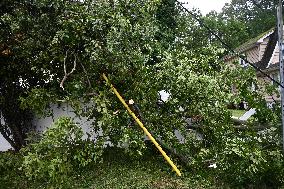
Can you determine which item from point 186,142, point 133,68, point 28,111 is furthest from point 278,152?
point 28,111

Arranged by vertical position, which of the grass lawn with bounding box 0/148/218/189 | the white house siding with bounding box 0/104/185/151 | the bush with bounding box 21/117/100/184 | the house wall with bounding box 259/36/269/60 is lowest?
the grass lawn with bounding box 0/148/218/189

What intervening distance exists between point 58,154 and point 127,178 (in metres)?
1.35

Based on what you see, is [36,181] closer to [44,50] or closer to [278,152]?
[44,50]

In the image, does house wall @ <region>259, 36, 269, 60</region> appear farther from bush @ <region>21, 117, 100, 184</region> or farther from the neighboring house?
bush @ <region>21, 117, 100, 184</region>

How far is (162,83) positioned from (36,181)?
10.5 ft

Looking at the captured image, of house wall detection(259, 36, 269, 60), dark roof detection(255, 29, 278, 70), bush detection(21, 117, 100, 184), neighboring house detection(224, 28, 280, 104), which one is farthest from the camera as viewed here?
house wall detection(259, 36, 269, 60)

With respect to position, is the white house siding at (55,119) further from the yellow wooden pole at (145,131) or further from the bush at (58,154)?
the yellow wooden pole at (145,131)

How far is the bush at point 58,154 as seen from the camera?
6461mm

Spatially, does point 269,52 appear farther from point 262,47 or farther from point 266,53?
point 262,47

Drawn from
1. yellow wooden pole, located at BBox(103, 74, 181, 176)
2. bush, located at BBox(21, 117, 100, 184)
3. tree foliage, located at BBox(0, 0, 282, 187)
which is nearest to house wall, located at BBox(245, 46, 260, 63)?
tree foliage, located at BBox(0, 0, 282, 187)

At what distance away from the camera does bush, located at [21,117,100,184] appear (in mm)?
6461

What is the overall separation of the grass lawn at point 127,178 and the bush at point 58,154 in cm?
30

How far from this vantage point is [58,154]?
22.3ft

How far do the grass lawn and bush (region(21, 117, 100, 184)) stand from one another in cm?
30
